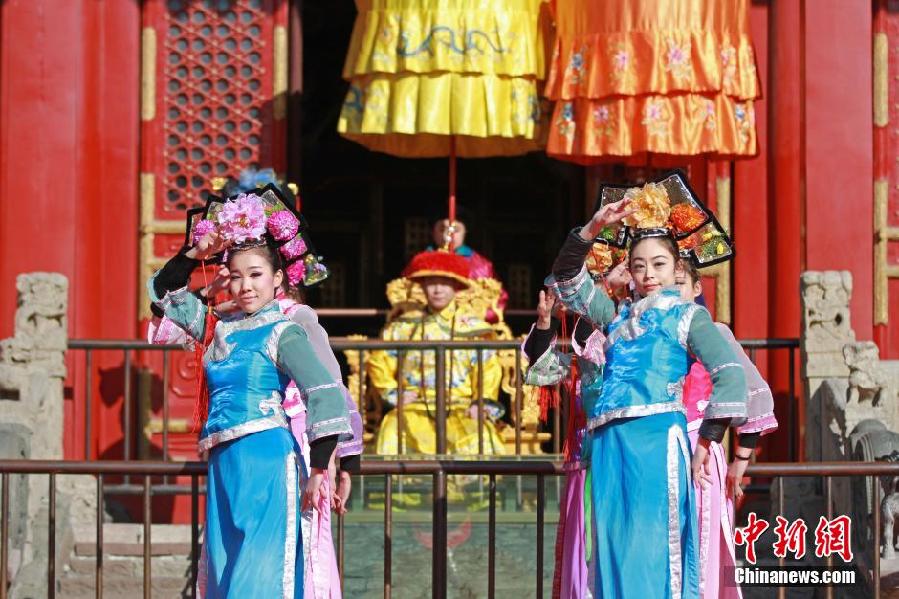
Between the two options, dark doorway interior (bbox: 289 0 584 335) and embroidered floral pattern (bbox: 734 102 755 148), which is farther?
→ dark doorway interior (bbox: 289 0 584 335)

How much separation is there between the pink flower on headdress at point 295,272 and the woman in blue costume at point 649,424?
3.02 feet

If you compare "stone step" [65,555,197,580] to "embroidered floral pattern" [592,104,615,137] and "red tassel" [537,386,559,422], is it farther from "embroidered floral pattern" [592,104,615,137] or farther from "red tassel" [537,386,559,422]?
"embroidered floral pattern" [592,104,615,137]

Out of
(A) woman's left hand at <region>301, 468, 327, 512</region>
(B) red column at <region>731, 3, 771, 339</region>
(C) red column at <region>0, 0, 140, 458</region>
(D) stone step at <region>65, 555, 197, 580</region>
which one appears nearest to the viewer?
(A) woman's left hand at <region>301, 468, 327, 512</region>

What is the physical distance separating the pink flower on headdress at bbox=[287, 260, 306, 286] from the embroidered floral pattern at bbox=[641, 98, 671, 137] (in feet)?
11.9

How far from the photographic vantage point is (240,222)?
5.11 metres

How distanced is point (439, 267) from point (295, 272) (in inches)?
153

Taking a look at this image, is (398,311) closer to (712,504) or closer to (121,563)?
(121,563)

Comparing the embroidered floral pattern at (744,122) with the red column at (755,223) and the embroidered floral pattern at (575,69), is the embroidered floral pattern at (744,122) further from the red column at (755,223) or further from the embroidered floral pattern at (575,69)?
the embroidered floral pattern at (575,69)

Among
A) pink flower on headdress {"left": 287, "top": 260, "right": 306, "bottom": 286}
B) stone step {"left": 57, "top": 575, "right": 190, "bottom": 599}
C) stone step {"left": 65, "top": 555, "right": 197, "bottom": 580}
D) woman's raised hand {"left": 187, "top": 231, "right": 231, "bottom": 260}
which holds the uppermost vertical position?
woman's raised hand {"left": 187, "top": 231, "right": 231, "bottom": 260}

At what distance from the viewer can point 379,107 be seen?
29.6 ft

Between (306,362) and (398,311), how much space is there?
4.66 meters

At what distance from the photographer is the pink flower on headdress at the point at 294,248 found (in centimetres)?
526

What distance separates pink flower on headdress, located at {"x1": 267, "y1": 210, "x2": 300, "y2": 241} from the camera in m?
5.19

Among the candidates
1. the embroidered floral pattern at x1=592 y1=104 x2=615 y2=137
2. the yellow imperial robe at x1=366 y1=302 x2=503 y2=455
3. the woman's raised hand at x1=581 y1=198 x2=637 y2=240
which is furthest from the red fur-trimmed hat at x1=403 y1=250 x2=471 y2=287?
the woman's raised hand at x1=581 y1=198 x2=637 y2=240
